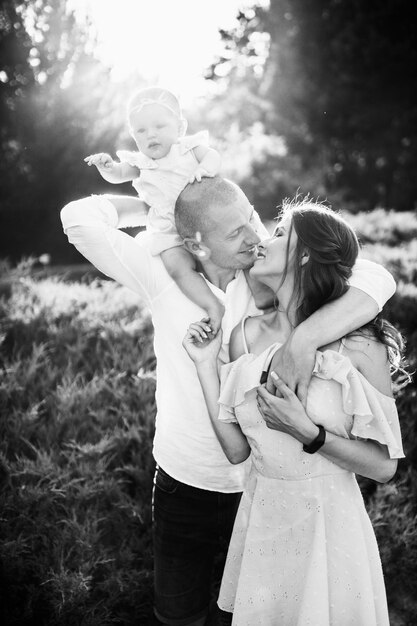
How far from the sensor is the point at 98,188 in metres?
9.94

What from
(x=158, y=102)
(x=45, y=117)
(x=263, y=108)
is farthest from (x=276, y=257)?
(x=263, y=108)

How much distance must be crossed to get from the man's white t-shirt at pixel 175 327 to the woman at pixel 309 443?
0.43 feet

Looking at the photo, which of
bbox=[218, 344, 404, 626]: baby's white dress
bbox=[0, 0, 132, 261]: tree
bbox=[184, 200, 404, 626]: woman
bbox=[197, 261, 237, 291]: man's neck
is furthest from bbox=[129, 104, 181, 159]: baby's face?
bbox=[0, 0, 132, 261]: tree

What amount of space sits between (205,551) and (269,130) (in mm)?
18889

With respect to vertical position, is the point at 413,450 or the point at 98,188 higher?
the point at 98,188

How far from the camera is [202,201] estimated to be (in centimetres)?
211

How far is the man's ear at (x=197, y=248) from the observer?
212cm

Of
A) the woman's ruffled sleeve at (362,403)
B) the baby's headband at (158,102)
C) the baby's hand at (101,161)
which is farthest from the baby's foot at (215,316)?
the baby's headband at (158,102)

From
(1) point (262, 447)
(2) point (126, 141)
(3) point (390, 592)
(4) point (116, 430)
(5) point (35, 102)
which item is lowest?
(3) point (390, 592)

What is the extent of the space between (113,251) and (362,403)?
40.8 inches

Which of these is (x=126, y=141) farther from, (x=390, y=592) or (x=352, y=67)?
(x=390, y=592)

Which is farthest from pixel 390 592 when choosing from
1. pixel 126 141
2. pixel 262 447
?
pixel 126 141

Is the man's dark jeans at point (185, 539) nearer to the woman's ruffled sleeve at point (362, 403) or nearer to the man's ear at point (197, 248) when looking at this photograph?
the woman's ruffled sleeve at point (362, 403)

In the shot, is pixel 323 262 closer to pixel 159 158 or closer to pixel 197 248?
pixel 197 248
